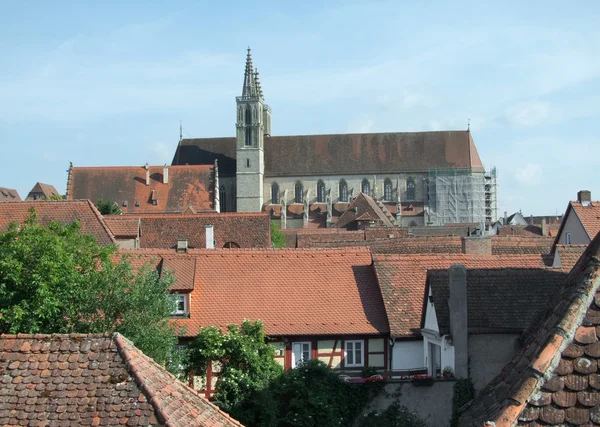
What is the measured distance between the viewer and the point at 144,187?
332 ft

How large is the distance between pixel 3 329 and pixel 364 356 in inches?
420

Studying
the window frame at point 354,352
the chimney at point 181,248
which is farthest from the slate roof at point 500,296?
the chimney at point 181,248

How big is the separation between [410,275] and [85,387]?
19486 millimetres

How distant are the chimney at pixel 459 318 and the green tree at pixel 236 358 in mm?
4900

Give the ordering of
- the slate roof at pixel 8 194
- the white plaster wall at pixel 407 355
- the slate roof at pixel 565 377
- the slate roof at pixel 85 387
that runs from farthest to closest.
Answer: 1. the slate roof at pixel 8 194
2. the white plaster wall at pixel 407 355
3. the slate roof at pixel 85 387
4. the slate roof at pixel 565 377

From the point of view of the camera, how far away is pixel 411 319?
26219 mm

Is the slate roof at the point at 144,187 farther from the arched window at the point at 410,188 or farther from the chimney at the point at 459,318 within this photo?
the chimney at the point at 459,318

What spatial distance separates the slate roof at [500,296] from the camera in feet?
75.0

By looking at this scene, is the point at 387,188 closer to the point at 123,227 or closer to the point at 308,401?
the point at 123,227

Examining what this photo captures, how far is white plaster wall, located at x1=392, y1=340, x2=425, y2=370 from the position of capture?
25562 millimetres

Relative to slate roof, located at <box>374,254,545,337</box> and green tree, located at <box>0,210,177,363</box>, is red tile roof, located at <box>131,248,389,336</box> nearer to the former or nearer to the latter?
slate roof, located at <box>374,254,545,337</box>

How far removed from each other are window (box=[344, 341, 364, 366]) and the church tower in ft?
301

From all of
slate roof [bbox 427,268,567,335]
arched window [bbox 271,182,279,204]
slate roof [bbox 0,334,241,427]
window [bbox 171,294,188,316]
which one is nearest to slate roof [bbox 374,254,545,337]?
slate roof [bbox 427,268,567,335]

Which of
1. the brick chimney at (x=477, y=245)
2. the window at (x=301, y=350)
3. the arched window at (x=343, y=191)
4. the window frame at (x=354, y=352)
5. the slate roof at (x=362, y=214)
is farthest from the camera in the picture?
the arched window at (x=343, y=191)
